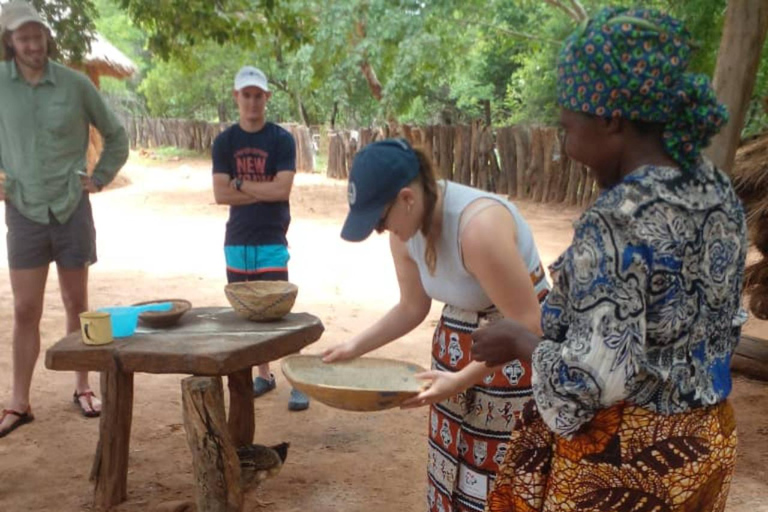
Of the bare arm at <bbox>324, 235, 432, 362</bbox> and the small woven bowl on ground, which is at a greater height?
the bare arm at <bbox>324, 235, 432, 362</bbox>

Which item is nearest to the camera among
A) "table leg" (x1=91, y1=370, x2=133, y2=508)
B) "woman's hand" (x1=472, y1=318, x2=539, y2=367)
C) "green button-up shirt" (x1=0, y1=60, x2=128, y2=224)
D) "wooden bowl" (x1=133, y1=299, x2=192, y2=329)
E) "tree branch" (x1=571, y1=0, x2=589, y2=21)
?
"woman's hand" (x1=472, y1=318, x2=539, y2=367)

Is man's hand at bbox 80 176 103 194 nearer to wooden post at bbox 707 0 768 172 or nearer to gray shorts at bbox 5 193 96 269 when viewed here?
gray shorts at bbox 5 193 96 269

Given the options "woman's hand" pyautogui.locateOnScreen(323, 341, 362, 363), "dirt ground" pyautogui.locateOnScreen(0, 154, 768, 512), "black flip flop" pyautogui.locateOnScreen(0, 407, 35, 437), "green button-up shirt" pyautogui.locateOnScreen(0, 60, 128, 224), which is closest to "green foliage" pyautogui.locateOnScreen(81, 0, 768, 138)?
"woman's hand" pyautogui.locateOnScreen(323, 341, 362, 363)

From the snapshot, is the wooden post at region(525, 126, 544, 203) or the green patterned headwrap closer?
the green patterned headwrap

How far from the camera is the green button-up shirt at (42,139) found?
3613 millimetres

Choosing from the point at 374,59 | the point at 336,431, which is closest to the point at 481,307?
the point at 336,431

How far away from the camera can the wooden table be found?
2611 millimetres

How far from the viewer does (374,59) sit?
55.6 ft

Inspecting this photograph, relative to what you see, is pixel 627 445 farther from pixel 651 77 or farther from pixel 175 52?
pixel 175 52

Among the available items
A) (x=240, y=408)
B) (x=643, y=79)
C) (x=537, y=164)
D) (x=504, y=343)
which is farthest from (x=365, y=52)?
(x=643, y=79)

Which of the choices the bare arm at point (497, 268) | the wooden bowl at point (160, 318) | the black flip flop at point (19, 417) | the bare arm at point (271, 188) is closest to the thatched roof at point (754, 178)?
the bare arm at point (271, 188)

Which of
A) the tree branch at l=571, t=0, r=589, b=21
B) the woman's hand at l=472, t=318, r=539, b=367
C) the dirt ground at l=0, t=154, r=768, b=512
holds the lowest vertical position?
the dirt ground at l=0, t=154, r=768, b=512

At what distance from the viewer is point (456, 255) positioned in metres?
1.99

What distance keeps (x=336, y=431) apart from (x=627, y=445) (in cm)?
282
